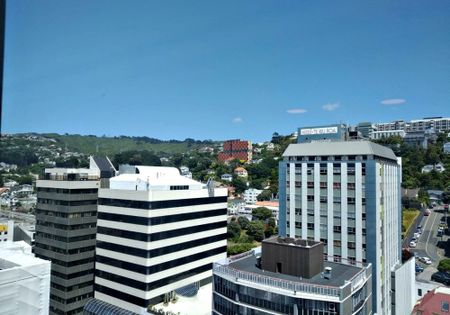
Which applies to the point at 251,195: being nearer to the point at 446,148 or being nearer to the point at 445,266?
the point at 445,266

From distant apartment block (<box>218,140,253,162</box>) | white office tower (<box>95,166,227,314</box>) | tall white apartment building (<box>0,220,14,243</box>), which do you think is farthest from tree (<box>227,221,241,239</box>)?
distant apartment block (<box>218,140,253,162</box>)

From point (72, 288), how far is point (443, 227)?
4326 centimetres

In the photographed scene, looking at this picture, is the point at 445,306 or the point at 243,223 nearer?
the point at 445,306

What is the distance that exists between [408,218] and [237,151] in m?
64.4

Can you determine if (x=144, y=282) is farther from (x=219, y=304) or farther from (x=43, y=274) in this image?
(x=43, y=274)

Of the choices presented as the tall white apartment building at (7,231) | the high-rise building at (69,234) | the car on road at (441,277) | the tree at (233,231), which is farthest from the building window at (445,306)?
the tall white apartment building at (7,231)

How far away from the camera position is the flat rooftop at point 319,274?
13859mm

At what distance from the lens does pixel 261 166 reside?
81.9 meters

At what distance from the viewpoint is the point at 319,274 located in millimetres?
14883

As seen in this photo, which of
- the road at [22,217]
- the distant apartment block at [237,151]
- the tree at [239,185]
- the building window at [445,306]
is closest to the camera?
the building window at [445,306]

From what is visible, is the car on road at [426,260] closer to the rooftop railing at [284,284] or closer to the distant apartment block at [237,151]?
the rooftop railing at [284,284]

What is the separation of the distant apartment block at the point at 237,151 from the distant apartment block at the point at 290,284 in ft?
289

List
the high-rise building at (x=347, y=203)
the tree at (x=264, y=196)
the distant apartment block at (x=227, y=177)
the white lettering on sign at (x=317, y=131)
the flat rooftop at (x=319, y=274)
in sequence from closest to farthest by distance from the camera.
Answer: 1. the flat rooftop at (x=319, y=274)
2. the high-rise building at (x=347, y=203)
3. the white lettering on sign at (x=317, y=131)
4. the tree at (x=264, y=196)
5. the distant apartment block at (x=227, y=177)

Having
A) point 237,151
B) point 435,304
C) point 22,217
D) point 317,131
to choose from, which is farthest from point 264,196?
point 435,304
